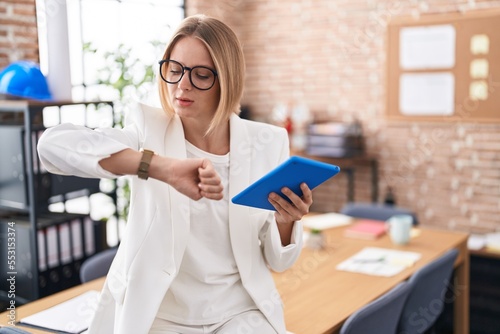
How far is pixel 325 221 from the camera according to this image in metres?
3.42

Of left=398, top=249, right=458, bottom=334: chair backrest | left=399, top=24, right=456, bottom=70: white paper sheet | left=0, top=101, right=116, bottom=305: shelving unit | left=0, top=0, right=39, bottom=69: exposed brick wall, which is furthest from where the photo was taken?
left=399, top=24, right=456, bottom=70: white paper sheet

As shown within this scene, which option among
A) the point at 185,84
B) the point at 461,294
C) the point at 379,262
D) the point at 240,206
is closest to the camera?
the point at 185,84

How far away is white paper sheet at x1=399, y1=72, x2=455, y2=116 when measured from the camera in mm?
4703

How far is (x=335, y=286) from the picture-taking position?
2363mm

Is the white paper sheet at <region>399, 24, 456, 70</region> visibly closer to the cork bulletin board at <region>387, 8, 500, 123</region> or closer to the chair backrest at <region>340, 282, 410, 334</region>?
the cork bulletin board at <region>387, 8, 500, 123</region>

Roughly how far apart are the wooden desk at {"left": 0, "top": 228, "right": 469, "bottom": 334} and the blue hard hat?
1233mm

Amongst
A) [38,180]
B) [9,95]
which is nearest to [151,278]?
[38,180]

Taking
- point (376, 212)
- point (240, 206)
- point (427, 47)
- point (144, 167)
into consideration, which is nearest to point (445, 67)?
point (427, 47)

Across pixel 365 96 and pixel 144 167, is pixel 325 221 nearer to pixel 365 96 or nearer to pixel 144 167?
pixel 365 96

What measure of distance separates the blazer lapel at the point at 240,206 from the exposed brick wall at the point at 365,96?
3.36 m

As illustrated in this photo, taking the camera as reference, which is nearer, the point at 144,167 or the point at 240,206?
the point at 144,167

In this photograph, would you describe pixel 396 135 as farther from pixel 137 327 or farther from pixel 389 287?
pixel 137 327

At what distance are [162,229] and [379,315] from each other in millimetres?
819

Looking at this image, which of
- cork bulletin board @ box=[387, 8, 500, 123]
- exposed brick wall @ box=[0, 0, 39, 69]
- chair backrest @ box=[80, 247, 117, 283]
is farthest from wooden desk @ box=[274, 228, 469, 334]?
exposed brick wall @ box=[0, 0, 39, 69]
